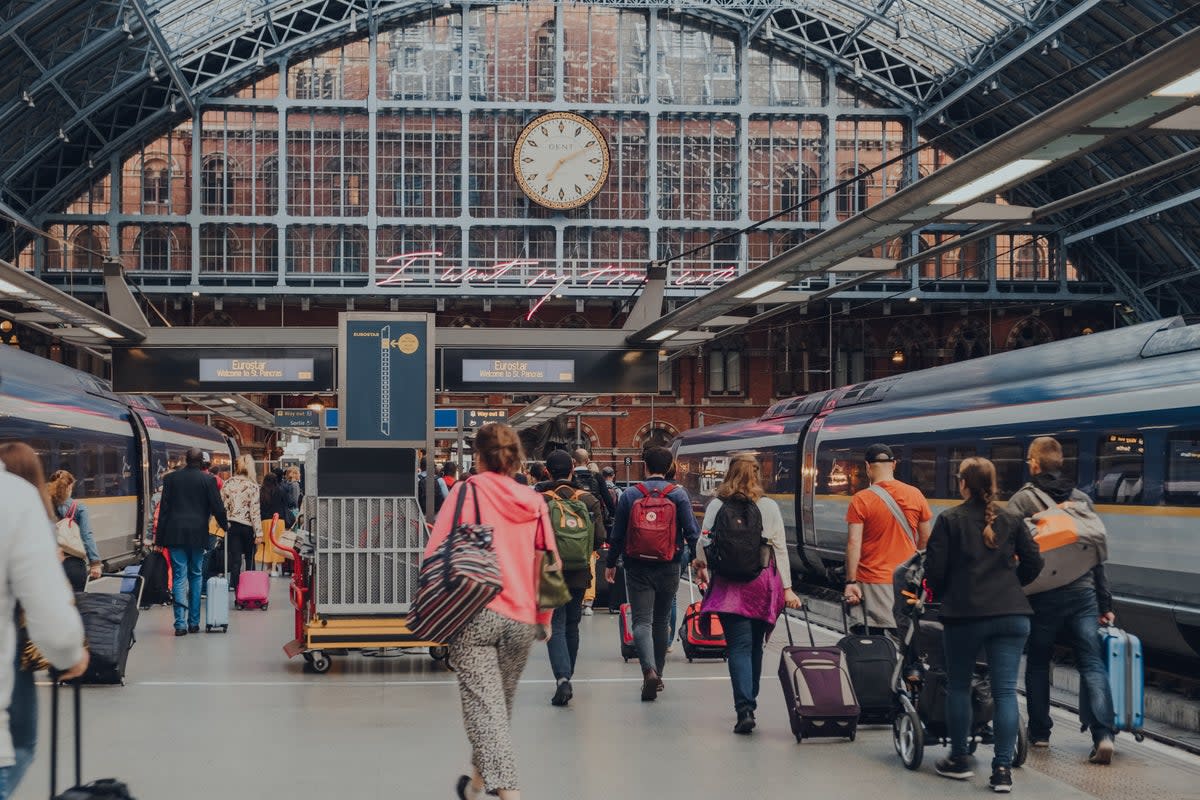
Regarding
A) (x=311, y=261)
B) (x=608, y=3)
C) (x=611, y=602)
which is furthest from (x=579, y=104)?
(x=611, y=602)

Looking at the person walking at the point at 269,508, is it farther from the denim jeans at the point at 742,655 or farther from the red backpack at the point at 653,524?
Result: the denim jeans at the point at 742,655

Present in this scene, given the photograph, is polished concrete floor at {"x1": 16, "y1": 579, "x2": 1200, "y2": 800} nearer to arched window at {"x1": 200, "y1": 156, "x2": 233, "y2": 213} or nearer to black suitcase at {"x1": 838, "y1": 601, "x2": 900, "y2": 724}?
black suitcase at {"x1": 838, "y1": 601, "x2": 900, "y2": 724}

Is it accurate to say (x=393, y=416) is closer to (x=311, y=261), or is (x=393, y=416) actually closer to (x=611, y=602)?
(x=611, y=602)

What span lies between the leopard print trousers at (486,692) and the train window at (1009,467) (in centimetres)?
948

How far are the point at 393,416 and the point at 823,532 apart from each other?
10.0 metres

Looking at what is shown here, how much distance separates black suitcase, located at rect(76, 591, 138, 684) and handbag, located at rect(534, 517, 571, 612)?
444cm

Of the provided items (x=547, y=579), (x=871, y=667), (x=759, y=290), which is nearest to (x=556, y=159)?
(x=759, y=290)

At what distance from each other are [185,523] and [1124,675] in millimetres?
9037

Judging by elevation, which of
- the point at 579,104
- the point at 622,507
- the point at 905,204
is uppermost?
the point at 579,104

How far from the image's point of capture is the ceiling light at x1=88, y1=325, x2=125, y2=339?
14520 millimetres

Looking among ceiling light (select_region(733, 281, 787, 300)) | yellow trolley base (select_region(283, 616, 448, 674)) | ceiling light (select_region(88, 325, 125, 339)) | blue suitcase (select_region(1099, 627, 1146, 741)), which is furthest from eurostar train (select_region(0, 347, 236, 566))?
blue suitcase (select_region(1099, 627, 1146, 741))

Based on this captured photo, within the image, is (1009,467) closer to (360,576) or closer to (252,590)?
(360,576)

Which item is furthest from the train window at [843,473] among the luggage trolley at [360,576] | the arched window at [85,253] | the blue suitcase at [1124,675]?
the arched window at [85,253]

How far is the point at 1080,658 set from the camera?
8102mm
